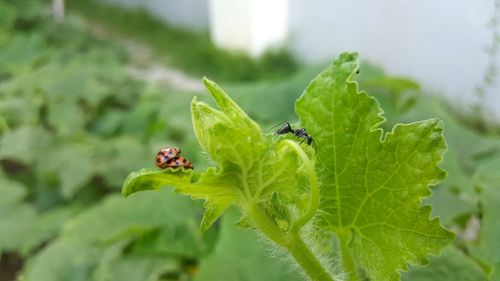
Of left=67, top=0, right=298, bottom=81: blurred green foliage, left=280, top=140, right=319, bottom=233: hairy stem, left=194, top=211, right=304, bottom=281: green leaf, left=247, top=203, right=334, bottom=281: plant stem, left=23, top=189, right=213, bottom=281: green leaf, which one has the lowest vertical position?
left=67, top=0, right=298, bottom=81: blurred green foliage

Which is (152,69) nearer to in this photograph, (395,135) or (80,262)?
(80,262)

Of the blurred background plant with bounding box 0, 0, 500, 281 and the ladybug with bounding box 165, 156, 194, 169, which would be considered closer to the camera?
the ladybug with bounding box 165, 156, 194, 169

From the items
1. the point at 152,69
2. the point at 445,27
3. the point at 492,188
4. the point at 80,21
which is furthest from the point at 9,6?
the point at 492,188

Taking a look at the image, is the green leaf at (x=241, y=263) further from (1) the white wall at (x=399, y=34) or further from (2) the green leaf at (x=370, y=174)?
(1) the white wall at (x=399, y=34)

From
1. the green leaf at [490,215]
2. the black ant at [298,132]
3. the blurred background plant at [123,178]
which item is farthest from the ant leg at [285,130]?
the green leaf at [490,215]

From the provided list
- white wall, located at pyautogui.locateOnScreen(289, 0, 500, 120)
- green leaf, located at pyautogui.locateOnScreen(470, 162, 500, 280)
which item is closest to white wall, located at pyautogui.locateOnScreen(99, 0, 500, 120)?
white wall, located at pyautogui.locateOnScreen(289, 0, 500, 120)

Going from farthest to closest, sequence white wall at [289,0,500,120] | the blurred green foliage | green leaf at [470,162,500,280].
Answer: the blurred green foliage < white wall at [289,0,500,120] < green leaf at [470,162,500,280]

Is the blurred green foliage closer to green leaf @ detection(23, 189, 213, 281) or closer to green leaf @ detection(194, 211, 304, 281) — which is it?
green leaf @ detection(23, 189, 213, 281)
